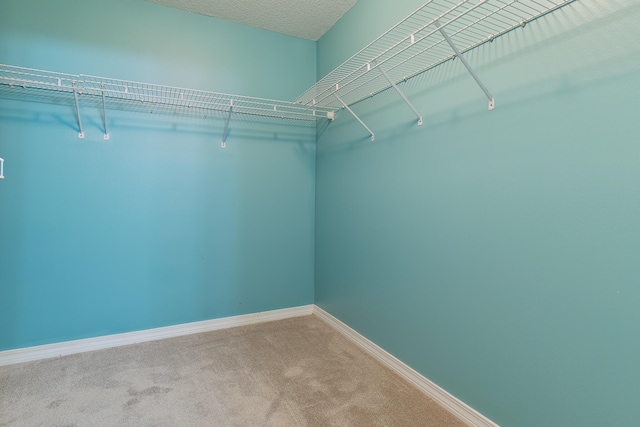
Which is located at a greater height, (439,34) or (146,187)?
(439,34)

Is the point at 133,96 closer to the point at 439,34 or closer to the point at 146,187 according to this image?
the point at 146,187

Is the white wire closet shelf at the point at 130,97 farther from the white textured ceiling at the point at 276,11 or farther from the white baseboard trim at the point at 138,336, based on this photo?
the white baseboard trim at the point at 138,336

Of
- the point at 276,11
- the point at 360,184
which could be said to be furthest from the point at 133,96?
the point at 360,184

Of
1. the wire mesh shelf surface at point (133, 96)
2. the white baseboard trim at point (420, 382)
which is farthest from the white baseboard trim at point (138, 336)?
the wire mesh shelf surface at point (133, 96)

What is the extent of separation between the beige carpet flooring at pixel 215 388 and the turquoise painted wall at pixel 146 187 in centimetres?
31

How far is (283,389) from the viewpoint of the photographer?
1.70 metres

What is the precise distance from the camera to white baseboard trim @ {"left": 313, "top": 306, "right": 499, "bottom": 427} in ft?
4.67

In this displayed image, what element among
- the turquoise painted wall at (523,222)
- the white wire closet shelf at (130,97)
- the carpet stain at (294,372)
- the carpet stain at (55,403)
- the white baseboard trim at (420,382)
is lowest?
the carpet stain at (294,372)

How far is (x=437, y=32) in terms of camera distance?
1418 millimetres

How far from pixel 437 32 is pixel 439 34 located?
0.17 m

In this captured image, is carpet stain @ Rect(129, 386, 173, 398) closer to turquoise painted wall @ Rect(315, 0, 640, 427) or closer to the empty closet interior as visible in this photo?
the empty closet interior

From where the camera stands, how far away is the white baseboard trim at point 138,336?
6.40 feet

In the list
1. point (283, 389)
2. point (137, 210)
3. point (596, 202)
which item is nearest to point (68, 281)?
point (137, 210)

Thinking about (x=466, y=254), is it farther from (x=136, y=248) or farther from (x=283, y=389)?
(x=136, y=248)
